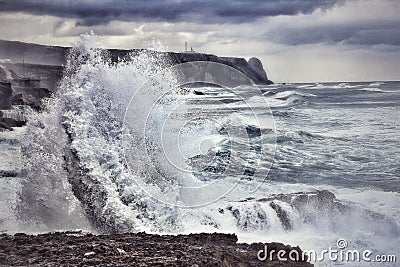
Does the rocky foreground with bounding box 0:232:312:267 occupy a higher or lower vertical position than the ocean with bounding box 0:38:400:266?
lower

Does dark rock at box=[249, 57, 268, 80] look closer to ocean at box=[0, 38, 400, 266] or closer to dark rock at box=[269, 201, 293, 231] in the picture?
ocean at box=[0, 38, 400, 266]

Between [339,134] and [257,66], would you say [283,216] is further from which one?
[257,66]

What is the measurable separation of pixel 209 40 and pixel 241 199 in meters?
1.49

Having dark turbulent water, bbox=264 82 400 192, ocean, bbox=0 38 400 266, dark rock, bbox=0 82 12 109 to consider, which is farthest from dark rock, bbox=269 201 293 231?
dark rock, bbox=0 82 12 109

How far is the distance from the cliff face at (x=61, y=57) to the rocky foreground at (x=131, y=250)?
Result: 1.67 metres

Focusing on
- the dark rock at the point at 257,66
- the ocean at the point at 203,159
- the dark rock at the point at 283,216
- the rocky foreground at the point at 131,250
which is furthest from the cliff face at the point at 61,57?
the rocky foreground at the point at 131,250

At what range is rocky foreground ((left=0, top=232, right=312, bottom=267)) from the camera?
4.12 meters

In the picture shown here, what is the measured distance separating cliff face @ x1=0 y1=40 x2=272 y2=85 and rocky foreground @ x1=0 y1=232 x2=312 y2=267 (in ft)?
5.47

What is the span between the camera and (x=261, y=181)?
222 inches

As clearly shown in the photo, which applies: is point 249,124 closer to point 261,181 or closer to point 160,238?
point 261,181

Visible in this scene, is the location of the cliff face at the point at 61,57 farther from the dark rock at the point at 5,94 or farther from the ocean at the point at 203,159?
the dark rock at the point at 5,94

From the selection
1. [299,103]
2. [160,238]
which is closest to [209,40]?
[299,103]

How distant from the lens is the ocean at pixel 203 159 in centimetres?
505

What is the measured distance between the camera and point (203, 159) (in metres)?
5.75
